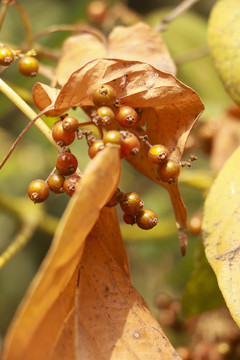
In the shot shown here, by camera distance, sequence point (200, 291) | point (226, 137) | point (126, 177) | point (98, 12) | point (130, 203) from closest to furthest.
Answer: point (130, 203), point (200, 291), point (226, 137), point (98, 12), point (126, 177)

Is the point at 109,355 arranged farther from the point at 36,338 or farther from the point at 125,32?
the point at 125,32

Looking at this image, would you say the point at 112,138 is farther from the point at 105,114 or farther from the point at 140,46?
the point at 140,46

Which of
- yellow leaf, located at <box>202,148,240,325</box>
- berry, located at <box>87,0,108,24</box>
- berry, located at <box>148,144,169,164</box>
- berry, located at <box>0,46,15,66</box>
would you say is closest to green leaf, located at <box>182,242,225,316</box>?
yellow leaf, located at <box>202,148,240,325</box>

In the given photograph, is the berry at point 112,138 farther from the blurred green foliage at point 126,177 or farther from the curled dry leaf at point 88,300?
the blurred green foliage at point 126,177

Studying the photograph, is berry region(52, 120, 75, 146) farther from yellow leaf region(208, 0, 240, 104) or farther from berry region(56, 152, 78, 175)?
yellow leaf region(208, 0, 240, 104)

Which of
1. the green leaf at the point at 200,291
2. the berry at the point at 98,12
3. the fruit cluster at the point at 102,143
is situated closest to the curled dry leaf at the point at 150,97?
the fruit cluster at the point at 102,143

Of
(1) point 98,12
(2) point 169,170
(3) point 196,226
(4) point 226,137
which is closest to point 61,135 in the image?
(2) point 169,170
